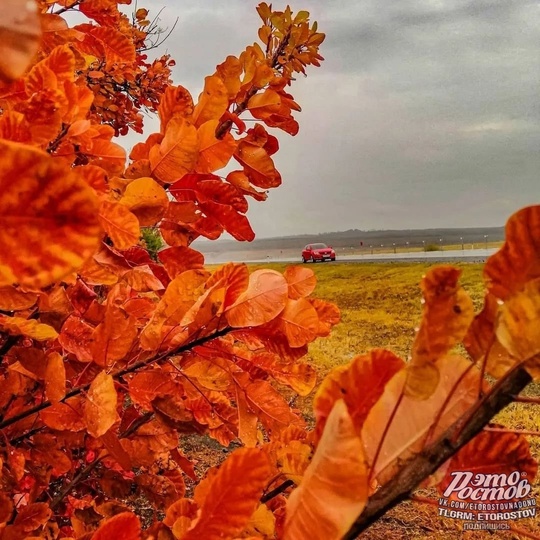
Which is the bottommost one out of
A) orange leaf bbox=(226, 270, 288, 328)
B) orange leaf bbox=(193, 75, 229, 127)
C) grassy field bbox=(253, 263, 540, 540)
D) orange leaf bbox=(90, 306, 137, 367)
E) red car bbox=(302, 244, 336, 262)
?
grassy field bbox=(253, 263, 540, 540)

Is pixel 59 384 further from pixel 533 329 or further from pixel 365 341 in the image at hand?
pixel 365 341

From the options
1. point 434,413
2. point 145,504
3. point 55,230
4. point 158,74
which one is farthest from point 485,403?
point 145,504

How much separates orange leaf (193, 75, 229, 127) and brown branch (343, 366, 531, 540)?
490 millimetres

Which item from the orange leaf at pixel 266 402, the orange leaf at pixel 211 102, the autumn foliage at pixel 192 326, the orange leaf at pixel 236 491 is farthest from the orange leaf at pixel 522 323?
the orange leaf at pixel 211 102

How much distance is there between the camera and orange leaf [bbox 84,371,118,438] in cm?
44

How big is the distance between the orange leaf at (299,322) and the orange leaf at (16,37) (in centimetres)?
35

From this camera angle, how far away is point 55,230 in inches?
6.4

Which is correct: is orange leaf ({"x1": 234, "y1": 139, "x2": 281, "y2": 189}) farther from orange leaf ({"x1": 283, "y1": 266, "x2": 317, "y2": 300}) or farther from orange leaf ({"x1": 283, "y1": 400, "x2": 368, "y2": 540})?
orange leaf ({"x1": 283, "y1": 400, "x2": 368, "y2": 540})

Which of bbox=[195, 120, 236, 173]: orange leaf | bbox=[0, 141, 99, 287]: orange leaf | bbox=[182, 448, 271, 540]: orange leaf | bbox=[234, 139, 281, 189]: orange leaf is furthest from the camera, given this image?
bbox=[234, 139, 281, 189]: orange leaf

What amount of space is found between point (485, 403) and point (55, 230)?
6.5 inches

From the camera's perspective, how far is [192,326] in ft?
1.50
